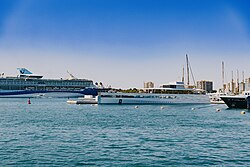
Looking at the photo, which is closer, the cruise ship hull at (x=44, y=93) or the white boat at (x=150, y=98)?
the white boat at (x=150, y=98)

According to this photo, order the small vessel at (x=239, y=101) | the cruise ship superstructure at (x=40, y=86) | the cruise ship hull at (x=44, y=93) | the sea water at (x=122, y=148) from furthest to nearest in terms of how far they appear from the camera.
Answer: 1. the cruise ship superstructure at (x=40, y=86)
2. the cruise ship hull at (x=44, y=93)
3. the small vessel at (x=239, y=101)
4. the sea water at (x=122, y=148)

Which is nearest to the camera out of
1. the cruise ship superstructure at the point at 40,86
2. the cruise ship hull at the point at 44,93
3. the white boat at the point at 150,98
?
the white boat at the point at 150,98

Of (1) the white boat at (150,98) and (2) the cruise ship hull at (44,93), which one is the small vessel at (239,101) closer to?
(1) the white boat at (150,98)

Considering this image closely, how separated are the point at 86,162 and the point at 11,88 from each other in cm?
14682

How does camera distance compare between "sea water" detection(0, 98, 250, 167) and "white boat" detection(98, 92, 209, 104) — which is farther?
"white boat" detection(98, 92, 209, 104)

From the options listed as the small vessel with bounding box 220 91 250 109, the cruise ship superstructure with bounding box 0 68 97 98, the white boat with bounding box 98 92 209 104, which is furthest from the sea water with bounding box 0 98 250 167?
the cruise ship superstructure with bounding box 0 68 97 98

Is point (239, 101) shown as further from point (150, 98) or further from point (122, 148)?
point (122, 148)

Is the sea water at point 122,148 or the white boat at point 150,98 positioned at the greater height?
the white boat at point 150,98

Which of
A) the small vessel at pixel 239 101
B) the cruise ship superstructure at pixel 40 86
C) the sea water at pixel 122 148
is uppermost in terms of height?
the cruise ship superstructure at pixel 40 86

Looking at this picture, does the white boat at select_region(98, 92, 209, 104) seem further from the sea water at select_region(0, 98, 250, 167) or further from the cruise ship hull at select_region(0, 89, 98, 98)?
the cruise ship hull at select_region(0, 89, 98, 98)

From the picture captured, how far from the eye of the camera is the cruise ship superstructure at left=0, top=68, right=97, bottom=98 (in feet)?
496

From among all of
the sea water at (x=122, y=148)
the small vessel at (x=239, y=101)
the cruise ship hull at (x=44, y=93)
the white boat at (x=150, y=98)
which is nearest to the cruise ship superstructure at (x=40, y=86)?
the cruise ship hull at (x=44, y=93)

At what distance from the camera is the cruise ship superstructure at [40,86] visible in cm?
15125

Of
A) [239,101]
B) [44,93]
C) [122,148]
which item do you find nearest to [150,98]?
[239,101]
